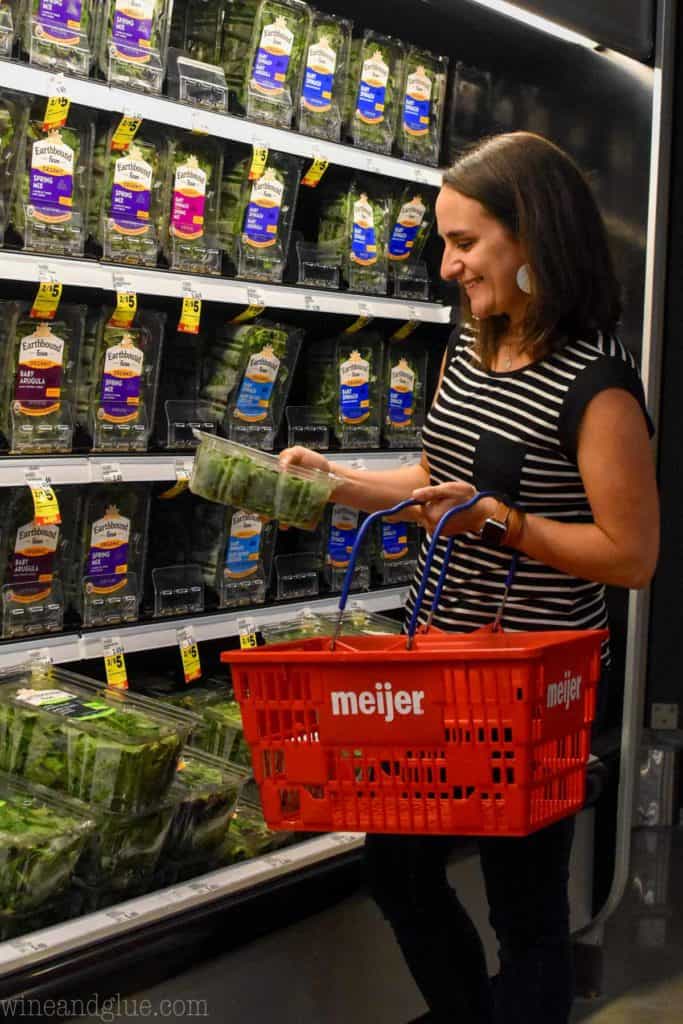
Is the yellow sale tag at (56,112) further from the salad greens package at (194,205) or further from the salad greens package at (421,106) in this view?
the salad greens package at (421,106)

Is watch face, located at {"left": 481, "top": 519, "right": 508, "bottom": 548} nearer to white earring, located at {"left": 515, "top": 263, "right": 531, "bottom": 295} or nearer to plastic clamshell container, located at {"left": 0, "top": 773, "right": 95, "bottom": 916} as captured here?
white earring, located at {"left": 515, "top": 263, "right": 531, "bottom": 295}

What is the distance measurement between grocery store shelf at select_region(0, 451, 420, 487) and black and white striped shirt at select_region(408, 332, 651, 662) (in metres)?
0.92

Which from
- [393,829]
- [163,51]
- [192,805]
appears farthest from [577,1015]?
[163,51]

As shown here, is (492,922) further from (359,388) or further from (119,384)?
(359,388)

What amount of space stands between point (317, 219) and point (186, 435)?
0.94 m

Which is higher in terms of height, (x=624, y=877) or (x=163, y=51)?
(x=163, y=51)

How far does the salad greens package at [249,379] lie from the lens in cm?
313

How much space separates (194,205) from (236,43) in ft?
1.53

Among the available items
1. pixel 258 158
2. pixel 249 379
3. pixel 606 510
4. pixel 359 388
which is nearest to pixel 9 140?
pixel 258 158

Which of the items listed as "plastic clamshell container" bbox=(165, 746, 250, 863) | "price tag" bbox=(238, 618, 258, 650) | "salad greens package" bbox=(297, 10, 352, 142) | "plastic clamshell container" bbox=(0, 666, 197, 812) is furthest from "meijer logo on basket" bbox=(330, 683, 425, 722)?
"salad greens package" bbox=(297, 10, 352, 142)

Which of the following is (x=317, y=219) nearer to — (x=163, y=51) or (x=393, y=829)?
(x=163, y=51)

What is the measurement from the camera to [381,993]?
2561 millimetres

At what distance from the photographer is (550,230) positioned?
1.83 meters

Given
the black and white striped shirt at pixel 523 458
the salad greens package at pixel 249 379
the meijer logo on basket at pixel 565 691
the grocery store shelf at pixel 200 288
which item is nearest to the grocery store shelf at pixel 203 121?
the grocery store shelf at pixel 200 288
